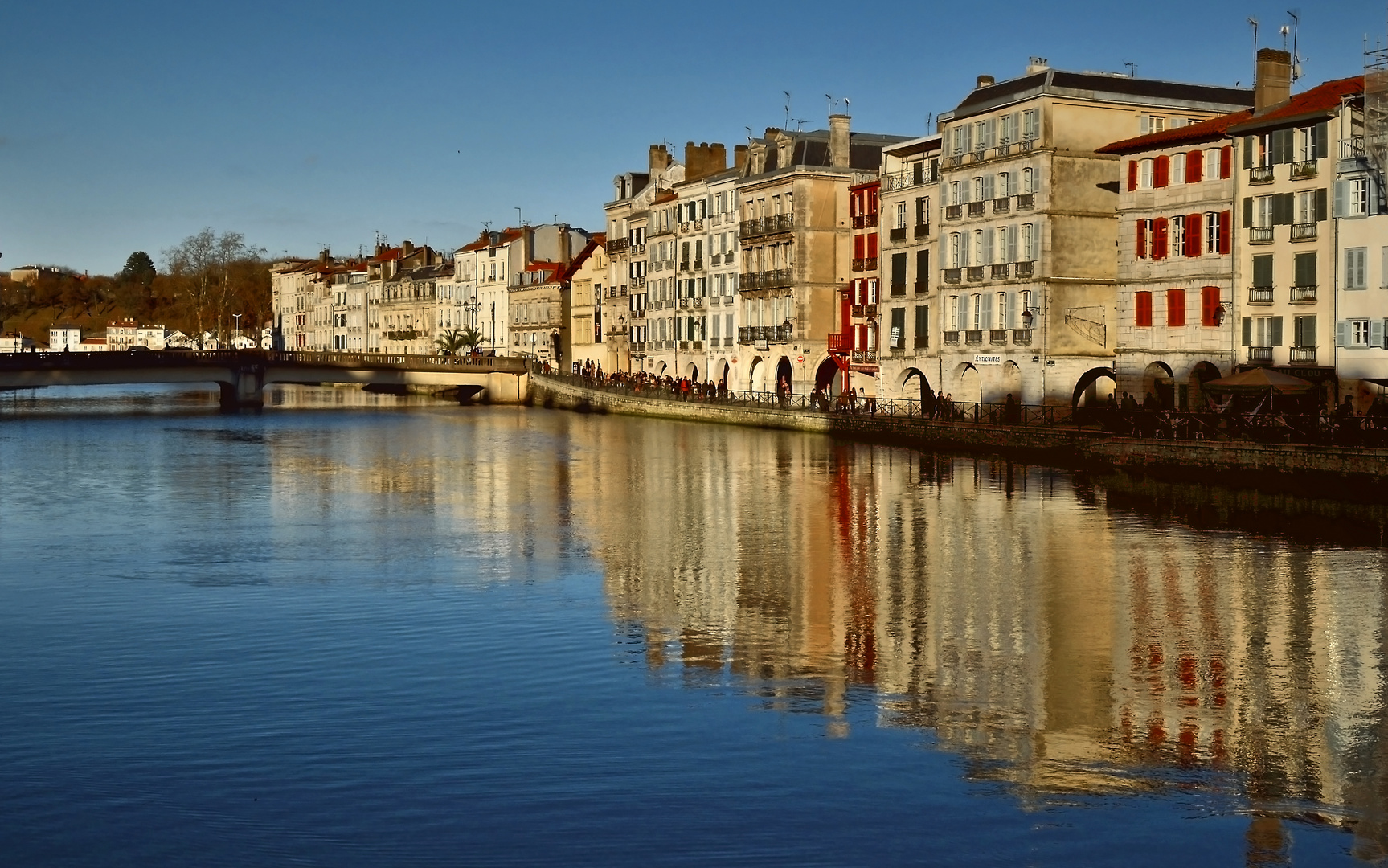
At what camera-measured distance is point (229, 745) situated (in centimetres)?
1809

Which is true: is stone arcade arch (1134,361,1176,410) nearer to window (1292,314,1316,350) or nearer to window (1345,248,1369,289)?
window (1292,314,1316,350)

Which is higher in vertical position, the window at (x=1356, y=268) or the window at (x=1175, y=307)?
the window at (x=1356, y=268)

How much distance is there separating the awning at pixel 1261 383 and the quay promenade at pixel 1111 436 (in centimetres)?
112

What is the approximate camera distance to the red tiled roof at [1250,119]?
54.6 meters

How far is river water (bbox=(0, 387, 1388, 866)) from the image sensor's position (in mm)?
15398

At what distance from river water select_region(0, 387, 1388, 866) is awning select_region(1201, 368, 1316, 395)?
249 inches

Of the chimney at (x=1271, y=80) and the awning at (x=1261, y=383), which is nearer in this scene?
the awning at (x=1261, y=383)

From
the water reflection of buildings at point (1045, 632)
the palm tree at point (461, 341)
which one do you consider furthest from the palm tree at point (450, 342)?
the water reflection of buildings at point (1045, 632)

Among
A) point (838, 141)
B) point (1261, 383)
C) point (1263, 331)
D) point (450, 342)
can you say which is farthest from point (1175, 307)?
point (450, 342)

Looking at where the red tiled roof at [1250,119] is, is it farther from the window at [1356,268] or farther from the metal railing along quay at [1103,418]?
the metal railing along quay at [1103,418]

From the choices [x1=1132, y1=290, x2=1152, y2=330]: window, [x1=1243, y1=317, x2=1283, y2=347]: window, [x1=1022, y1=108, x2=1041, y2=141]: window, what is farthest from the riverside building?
[x1=1243, y1=317, x2=1283, y2=347]: window

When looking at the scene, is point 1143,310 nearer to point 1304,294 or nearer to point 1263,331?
point 1263,331

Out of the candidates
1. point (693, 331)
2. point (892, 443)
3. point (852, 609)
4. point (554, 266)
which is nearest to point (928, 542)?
point (852, 609)

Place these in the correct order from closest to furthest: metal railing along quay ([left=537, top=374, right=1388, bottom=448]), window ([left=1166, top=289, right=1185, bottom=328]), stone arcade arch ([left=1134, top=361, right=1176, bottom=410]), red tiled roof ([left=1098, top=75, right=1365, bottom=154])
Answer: metal railing along quay ([left=537, top=374, right=1388, bottom=448]) → red tiled roof ([left=1098, top=75, right=1365, bottom=154]) → window ([left=1166, top=289, right=1185, bottom=328]) → stone arcade arch ([left=1134, top=361, right=1176, bottom=410])
